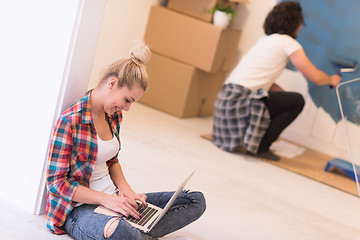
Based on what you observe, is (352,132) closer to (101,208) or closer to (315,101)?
(101,208)

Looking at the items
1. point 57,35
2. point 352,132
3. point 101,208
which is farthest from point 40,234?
point 352,132

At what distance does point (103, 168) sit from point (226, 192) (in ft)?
3.44

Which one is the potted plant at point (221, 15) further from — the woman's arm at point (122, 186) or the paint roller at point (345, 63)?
the woman's arm at point (122, 186)

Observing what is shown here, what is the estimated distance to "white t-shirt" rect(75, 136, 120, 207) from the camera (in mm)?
1810

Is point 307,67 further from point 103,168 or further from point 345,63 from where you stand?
point 103,168

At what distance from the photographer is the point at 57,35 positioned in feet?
6.07

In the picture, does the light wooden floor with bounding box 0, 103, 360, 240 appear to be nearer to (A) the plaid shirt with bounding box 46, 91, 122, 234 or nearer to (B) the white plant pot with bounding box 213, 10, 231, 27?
(A) the plaid shirt with bounding box 46, 91, 122, 234

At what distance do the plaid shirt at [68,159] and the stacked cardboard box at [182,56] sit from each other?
230 cm

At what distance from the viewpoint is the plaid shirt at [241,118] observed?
349 centimetres

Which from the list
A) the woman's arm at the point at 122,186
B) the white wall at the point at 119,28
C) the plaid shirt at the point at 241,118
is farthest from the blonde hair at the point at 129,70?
the white wall at the point at 119,28

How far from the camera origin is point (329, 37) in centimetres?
412

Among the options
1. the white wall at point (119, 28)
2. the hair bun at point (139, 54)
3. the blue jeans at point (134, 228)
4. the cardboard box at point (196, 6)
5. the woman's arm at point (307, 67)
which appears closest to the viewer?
the blue jeans at point (134, 228)

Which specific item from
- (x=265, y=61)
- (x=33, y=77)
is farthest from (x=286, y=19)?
(x=33, y=77)

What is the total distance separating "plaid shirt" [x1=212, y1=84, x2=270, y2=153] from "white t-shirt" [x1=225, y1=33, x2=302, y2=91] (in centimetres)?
6
